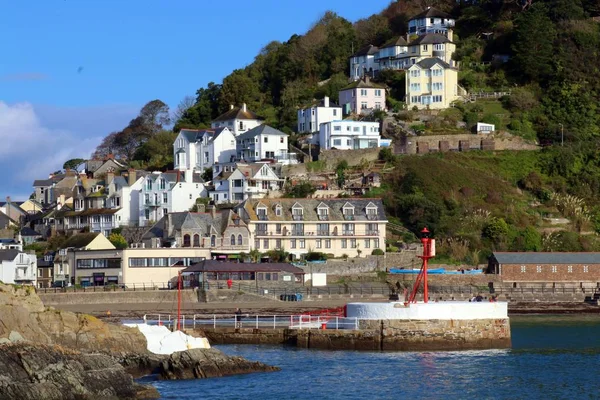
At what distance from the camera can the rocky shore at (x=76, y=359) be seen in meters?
31.8

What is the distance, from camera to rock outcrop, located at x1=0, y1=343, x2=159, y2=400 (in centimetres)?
3134

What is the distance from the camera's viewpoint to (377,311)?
136 ft

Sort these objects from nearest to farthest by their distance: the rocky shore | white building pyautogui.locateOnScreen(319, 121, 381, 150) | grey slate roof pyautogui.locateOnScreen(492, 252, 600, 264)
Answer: the rocky shore → grey slate roof pyautogui.locateOnScreen(492, 252, 600, 264) → white building pyautogui.locateOnScreen(319, 121, 381, 150)

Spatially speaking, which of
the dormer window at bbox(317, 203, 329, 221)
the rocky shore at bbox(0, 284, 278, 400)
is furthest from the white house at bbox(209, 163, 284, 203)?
the rocky shore at bbox(0, 284, 278, 400)

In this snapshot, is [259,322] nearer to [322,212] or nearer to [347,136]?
[322,212]

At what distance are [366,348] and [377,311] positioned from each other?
57.1 inches

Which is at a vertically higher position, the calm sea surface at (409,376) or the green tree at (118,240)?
the green tree at (118,240)

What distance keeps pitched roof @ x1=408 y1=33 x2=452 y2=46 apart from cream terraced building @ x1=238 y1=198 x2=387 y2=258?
26.7m

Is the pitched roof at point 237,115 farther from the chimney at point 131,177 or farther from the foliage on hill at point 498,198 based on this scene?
the foliage on hill at point 498,198

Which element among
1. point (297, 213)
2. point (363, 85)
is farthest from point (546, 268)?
point (363, 85)

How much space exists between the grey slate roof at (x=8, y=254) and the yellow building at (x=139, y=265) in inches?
171

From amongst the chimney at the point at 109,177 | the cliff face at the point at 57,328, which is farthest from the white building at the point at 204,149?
the cliff face at the point at 57,328

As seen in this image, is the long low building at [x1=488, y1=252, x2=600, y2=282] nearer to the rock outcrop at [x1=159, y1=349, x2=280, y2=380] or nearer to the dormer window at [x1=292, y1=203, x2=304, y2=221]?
the dormer window at [x1=292, y1=203, x2=304, y2=221]

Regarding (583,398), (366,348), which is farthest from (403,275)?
(583,398)
